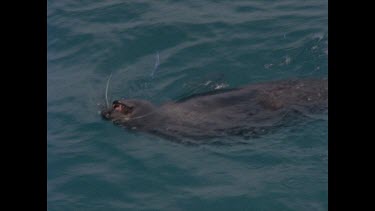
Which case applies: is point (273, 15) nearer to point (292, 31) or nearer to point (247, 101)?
point (292, 31)

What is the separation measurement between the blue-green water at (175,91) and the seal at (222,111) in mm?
160

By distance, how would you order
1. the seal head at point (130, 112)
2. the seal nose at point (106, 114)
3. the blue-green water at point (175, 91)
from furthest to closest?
the seal nose at point (106, 114) < the seal head at point (130, 112) < the blue-green water at point (175, 91)

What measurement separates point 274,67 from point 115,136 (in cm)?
278

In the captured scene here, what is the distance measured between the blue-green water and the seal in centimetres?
16

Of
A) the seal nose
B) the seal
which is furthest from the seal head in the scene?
the seal nose

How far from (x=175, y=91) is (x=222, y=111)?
1.54m

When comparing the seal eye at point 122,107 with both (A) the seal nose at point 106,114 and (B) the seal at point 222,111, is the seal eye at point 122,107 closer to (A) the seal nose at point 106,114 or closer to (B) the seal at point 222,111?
(B) the seal at point 222,111

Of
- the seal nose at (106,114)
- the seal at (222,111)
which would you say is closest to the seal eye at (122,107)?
the seal at (222,111)

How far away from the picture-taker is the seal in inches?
237

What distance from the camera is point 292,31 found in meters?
9.16

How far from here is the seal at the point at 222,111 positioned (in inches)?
237

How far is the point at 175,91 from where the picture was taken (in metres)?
7.66
